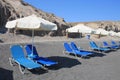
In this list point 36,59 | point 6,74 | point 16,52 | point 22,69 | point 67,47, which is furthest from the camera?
point 67,47

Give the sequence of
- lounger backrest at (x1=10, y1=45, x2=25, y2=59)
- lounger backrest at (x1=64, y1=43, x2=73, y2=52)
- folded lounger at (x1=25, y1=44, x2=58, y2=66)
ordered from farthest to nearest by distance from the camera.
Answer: lounger backrest at (x1=64, y1=43, x2=73, y2=52) → lounger backrest at (x1=10, y1=45, x2=25, y2=59) → folded lounger at (x1=25, y1=44, x2=58, y2=66)

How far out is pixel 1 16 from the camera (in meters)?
39.6

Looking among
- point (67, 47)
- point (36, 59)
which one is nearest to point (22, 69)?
point (36, 59)

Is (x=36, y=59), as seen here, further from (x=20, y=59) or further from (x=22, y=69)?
(x=22, y=69)

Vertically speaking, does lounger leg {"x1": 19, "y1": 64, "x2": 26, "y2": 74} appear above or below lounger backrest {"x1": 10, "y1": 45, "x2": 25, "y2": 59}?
below

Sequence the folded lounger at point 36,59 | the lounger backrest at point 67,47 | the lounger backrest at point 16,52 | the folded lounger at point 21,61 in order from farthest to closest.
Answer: the lounger backrest at point 67,47 < the lounger backrest at point 16,52 < the folded lounger at point 36,59 < the folded lounger at point 21,61

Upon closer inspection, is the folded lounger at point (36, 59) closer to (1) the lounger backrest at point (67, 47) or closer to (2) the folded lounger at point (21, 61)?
(2) the folded lounger at point (21, 61)

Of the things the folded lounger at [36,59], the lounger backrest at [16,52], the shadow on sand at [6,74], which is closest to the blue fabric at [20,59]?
the lounger backrest at [16,52]

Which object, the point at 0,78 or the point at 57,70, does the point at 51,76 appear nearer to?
the point at 57,70

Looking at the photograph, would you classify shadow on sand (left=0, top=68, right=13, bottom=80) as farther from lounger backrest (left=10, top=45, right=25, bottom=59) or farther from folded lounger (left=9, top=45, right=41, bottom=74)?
lounger backrest (left=10, top=45, right=25, bottom=59)

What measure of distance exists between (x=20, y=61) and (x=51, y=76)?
5.53ft

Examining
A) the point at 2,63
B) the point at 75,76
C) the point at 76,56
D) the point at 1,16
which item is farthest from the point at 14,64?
the point at 1,16

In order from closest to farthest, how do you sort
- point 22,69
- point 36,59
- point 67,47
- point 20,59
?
point 22,69 → point 20,59 → point 36,59 → point 67,47

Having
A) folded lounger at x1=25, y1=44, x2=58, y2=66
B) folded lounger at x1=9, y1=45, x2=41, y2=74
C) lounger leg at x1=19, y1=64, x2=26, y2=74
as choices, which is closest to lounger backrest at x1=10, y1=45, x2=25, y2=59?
folded lounger at x1=9, y1=45, x2=41, y2=74
